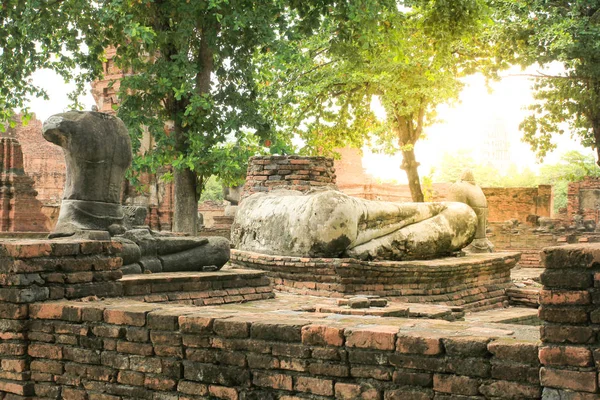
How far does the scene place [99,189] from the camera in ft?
20.2

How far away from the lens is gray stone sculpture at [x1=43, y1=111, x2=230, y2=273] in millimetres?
5930

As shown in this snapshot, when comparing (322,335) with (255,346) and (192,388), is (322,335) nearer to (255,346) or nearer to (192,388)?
(255,346)

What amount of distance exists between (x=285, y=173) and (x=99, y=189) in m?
4.12

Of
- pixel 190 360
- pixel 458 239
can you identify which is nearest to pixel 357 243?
pixel 458 239

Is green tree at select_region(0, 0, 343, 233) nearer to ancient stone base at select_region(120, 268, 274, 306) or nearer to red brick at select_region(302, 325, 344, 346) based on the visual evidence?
ancient stone base at select_region(120, 268, 274, 306)

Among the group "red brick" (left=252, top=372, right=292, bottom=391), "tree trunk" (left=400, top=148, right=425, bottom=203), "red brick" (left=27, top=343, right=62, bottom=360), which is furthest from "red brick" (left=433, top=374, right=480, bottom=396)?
"tree trunk" (left=400, top=148, right=425, bottom=203)

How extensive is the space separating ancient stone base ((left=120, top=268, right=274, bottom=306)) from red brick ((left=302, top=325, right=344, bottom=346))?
94.5 inches

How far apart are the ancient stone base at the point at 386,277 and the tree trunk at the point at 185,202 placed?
2802mm

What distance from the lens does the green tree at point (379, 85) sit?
48.1 feet

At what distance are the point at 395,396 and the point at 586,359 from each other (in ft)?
2.39

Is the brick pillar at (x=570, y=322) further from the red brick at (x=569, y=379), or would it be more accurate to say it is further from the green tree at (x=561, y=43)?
the green tree at (x=561, y=43)

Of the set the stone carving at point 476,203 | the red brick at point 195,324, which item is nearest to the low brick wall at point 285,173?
the stone carving at point 476,203

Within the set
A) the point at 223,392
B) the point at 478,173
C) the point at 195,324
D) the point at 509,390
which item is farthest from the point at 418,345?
the point at 478,173

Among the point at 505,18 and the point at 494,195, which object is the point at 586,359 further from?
the point at 494,195
